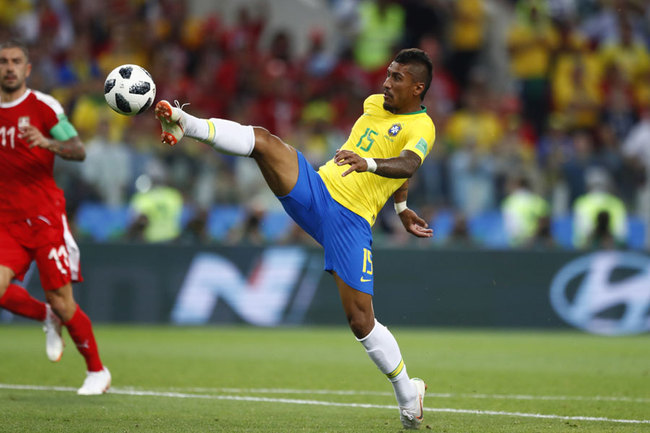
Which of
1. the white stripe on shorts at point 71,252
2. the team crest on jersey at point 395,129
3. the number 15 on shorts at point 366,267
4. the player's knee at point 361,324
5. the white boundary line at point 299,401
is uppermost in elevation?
the team crest on jersey at point 395,129

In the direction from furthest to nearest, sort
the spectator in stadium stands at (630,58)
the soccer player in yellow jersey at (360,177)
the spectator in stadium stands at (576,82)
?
the spectator in stadium stands at (630,58)
the spectator in stadium stands at (576,82)
the soccer player in yellow jersey at (360,177)

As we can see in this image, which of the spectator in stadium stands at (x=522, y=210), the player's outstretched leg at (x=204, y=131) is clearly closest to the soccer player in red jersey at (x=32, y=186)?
the player's outstretched leg at (x=204, y=131)

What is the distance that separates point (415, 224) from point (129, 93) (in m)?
2.37

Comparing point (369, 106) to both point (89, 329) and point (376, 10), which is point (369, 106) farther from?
point (376, 10)

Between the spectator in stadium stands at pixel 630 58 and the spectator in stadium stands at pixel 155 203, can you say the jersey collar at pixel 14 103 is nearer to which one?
the spectator in stadium stands at pixel 155 203

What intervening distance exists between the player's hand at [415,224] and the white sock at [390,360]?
90 cm

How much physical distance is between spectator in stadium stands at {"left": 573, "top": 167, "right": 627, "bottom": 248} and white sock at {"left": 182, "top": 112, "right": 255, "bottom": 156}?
994 cm

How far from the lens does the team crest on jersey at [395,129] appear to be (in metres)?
7.45

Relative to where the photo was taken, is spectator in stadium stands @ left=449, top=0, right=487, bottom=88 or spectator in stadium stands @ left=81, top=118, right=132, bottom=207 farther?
spectator in stadium stands @ left=449, top=0, right=487, bottom=88

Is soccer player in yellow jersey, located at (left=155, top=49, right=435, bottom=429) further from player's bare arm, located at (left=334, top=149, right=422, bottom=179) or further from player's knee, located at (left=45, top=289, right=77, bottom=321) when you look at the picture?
player's knee, located at (left=45, top=289, right=77, bottom=321)

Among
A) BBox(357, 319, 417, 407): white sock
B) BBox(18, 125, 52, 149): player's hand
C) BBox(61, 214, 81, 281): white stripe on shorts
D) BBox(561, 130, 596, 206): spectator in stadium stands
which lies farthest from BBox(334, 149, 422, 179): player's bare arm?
BBox(561, 130, 596, 206): spectator in stadium stands

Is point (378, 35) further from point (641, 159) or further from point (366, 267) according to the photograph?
point (366, 267)

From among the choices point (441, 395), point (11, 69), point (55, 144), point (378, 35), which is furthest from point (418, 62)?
point (378, 35)

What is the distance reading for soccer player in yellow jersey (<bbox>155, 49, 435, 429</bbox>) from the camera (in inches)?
261
